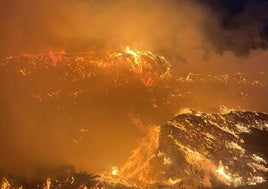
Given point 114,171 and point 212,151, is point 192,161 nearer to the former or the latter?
point 212,151

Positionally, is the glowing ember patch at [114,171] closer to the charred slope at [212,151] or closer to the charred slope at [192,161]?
the charred slope at [192,161]

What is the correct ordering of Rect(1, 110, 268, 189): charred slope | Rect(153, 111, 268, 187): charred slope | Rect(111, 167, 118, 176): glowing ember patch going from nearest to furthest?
Rect(111, 167, 118, 176): glowing ember patch → Rect(1, 110, 268, 189): charred slope → Rect(153, 111, 268, 187): charred slope

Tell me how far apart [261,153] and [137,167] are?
56473 millimetres

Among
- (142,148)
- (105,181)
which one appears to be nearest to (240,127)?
(142,148)

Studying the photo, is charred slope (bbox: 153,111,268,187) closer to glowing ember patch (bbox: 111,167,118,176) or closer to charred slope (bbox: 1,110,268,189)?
charred slope (bbox: 1,110,268,189)

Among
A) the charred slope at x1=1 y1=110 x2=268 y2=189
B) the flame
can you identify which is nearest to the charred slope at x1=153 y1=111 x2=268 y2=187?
the charred slope at x1=1 y1=110 x2=268 y2=189

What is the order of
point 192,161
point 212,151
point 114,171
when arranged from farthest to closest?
point 212,151
point 192,161
point 114,171

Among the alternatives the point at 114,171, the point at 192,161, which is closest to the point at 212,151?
the point at 192,161

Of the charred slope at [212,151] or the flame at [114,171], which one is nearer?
the flame at [114,171]

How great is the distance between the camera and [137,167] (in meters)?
108

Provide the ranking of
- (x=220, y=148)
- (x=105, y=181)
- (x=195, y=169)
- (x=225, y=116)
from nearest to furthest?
(x=105, y=181) → (x=195, y=169) → (x=220, y=148) → (x=225, y=116)

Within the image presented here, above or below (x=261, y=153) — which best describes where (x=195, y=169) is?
below

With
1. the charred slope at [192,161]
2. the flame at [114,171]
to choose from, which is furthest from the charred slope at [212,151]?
the flame at [114,171]

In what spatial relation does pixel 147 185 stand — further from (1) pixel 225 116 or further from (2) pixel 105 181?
(1) pixel 225 116
